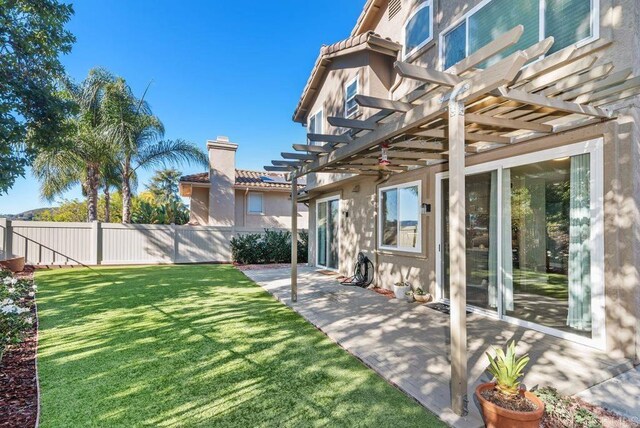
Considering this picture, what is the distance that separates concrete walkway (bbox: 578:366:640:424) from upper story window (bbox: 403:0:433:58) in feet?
24.2

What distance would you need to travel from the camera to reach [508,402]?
9.80ft

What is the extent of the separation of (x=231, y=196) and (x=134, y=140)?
6.10 m

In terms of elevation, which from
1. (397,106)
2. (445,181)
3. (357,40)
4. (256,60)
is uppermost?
(256,60)

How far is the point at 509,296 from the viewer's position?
599 cm

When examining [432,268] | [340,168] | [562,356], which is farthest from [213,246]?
[562,356]

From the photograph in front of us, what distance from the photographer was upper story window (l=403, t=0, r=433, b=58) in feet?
26.5

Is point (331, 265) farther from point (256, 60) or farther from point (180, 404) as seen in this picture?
point (256, 60)

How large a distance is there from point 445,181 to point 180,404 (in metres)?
6.43

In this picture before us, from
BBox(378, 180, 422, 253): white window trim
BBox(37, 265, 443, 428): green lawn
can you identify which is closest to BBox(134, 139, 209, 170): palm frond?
BBox(37, 265, 443, 428): green lawn

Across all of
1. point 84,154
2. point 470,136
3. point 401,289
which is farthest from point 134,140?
point 470,136

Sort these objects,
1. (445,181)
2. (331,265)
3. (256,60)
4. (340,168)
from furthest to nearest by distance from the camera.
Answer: (256,60)
(331,265)
(340,168)
(445,181)

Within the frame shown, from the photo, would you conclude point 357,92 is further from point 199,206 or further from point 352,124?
point 199,206

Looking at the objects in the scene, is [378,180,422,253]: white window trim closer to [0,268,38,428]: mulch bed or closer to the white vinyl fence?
[0,268,38,428]: mulch bed

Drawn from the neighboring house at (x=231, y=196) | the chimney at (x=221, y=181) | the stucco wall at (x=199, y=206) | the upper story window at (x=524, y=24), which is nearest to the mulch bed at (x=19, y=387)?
the upper story window at (x=524, y=24)
